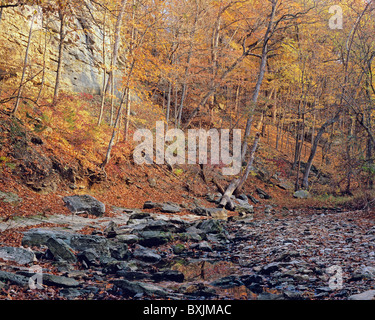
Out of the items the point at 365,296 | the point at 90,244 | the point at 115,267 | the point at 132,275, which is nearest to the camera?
the point at 365,296

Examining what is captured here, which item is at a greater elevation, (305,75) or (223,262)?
(305,75)

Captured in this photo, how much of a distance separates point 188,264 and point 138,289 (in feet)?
6.94

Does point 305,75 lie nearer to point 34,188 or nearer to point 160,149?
point 160,149

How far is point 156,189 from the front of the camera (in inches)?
651

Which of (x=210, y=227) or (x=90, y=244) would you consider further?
(x=210, y=227)

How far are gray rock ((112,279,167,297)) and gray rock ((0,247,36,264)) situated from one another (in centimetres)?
177

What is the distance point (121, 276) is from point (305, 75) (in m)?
21.3

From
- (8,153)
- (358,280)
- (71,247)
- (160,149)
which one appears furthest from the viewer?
(160,149)

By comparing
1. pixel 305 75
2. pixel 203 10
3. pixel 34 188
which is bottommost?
pixel 34 188

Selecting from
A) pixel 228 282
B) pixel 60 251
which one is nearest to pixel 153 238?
pixel 60 251

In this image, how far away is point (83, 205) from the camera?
1065 cm

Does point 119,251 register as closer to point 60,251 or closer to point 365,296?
point 60,251

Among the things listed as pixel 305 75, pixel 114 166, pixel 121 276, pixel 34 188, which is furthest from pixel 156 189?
pixel 305 75

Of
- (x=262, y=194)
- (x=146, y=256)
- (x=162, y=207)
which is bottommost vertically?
(x=146, y=256)
